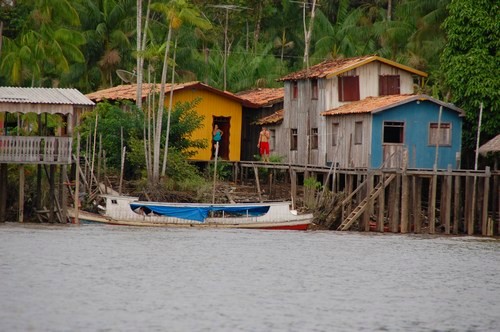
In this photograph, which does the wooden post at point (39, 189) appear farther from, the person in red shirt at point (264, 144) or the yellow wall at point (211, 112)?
the person in red shirt at point (264, 144)

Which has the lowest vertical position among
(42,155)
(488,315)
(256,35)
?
(488,315)

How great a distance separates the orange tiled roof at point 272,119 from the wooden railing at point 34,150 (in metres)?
17.8

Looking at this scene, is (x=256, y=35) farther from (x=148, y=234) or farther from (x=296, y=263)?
(x=296, y=263)

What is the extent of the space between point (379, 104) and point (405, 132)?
165cm

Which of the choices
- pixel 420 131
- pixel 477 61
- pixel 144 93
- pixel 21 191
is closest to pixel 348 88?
pixel 420 131

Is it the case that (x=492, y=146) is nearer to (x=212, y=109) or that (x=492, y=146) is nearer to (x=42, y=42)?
(x=212, y=109)

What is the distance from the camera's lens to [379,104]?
5306cm

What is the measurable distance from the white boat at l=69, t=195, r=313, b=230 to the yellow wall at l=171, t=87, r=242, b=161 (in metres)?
11.0

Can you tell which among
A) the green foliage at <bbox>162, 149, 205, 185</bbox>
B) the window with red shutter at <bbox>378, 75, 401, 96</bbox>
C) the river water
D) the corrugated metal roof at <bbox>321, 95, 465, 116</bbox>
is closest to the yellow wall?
the green foliage at <bbox>162, 149, 205, 185</bbox>

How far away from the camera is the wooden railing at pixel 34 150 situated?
147 ft

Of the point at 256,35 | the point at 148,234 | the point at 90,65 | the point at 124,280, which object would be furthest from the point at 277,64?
the point at 124,280

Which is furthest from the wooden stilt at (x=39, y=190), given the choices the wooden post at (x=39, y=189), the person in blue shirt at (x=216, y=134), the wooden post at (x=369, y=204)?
the person in blue shirt at (x=216, y=134)

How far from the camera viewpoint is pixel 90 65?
7694cm

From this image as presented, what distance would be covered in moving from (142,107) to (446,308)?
3106cm
